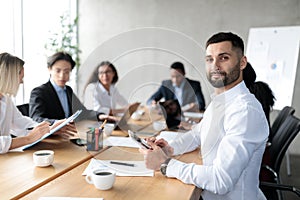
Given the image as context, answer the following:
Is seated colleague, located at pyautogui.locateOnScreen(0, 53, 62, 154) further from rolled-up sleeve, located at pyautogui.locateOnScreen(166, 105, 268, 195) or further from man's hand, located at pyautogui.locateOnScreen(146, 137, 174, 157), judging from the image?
rolled-up sleeve, located at pyautogui.locateOnScreen(166, 105, 268, 195)

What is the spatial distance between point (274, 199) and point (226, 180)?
29.2 inches

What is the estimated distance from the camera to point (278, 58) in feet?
12.6

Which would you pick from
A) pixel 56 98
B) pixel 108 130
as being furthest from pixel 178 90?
pixel 108 130

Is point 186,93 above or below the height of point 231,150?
below

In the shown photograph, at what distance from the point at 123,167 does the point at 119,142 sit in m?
0.49

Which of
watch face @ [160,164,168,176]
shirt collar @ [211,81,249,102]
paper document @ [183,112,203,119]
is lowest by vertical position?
paper document @ [183,112,203,119]

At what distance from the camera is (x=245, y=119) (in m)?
1.35

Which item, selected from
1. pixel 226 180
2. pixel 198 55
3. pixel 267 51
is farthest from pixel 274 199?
pixel 198 55

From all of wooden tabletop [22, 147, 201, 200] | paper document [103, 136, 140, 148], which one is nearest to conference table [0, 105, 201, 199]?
wooden tabletop [22, 147, 201, 200]

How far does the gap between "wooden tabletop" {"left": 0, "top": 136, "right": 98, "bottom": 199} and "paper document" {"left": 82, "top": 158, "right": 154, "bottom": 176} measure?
0.29 feet

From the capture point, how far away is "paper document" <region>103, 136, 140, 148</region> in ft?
6.44

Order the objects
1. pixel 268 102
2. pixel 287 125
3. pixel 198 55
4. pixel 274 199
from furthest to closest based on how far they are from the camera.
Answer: pixel 198 55
pixel 268 102
pixel 287 125
pixel 274 199

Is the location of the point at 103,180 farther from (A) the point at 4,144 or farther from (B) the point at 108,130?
(B) the point at 108,130

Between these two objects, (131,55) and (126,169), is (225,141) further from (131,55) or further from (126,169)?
(131,55)
